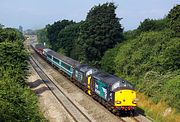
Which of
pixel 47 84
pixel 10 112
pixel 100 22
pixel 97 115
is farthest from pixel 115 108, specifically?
pixel 100 22

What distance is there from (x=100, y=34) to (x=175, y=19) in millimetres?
19535

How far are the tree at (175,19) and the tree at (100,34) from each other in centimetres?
1711

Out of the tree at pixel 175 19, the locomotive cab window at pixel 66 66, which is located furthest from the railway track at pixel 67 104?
the tree at pixel 175 19

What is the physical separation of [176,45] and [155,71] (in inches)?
166

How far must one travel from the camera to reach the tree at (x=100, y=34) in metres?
66.7

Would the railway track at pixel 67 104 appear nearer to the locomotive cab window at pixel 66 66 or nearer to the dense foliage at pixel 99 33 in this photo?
the locomotive cab window at pixel 66 66

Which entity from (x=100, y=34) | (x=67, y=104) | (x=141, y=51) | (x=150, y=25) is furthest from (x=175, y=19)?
(x=100, y=34)

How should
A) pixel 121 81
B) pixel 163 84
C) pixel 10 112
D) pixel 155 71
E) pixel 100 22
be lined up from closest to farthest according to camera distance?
1. pixel 10 112
2. pixel 121 81
3. pixel 163 84
4. pixel 155 71
5. pixel 100 22

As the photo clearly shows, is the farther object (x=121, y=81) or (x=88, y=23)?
(x=88, y=23)

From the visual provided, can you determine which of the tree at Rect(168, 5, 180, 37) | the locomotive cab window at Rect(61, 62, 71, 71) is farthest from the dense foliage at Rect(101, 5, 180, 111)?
the locomotive cab window at Rect(61, 62, 71, 71)

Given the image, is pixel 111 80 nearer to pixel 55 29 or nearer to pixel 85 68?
pixel 85 68

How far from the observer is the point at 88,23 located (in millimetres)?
69688

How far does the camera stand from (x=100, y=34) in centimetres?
6700

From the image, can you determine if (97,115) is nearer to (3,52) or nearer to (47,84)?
(3,52)
